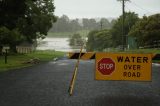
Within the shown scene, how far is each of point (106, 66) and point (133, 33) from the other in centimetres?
7215

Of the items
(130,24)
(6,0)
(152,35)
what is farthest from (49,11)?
(130,24)

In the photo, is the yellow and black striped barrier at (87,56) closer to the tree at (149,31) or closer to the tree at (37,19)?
the tree at (37,19)

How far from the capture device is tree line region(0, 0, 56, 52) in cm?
4188

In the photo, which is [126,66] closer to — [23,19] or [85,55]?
[85,55]

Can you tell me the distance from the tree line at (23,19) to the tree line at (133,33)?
1393 cm

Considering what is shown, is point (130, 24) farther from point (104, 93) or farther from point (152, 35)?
point (104, 93)

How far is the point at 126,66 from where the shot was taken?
509 inches

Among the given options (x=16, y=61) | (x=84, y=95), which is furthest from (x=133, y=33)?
(x=84, y=95)

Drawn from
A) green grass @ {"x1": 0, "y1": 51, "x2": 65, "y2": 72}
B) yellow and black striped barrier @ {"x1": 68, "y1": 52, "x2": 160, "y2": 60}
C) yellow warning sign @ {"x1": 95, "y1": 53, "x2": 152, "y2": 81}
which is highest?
yellow and black striped barrier @ {"x1": 68, "y1": 52, "x2": 160, "y2": 60}

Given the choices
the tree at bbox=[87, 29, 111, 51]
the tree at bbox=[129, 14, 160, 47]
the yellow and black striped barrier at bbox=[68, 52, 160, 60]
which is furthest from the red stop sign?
the tree at bbox=[87, 29, 111, 51]

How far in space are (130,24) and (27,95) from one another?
103 meters

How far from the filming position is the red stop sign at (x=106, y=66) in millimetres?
12945

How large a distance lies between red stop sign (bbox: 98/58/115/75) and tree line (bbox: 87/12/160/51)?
4665 centimetres

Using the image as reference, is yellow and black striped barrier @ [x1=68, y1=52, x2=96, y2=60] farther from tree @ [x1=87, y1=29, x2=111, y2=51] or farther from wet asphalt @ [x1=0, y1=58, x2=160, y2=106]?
tree @ [x1=87, y1=29, x2=111, y2=51]
